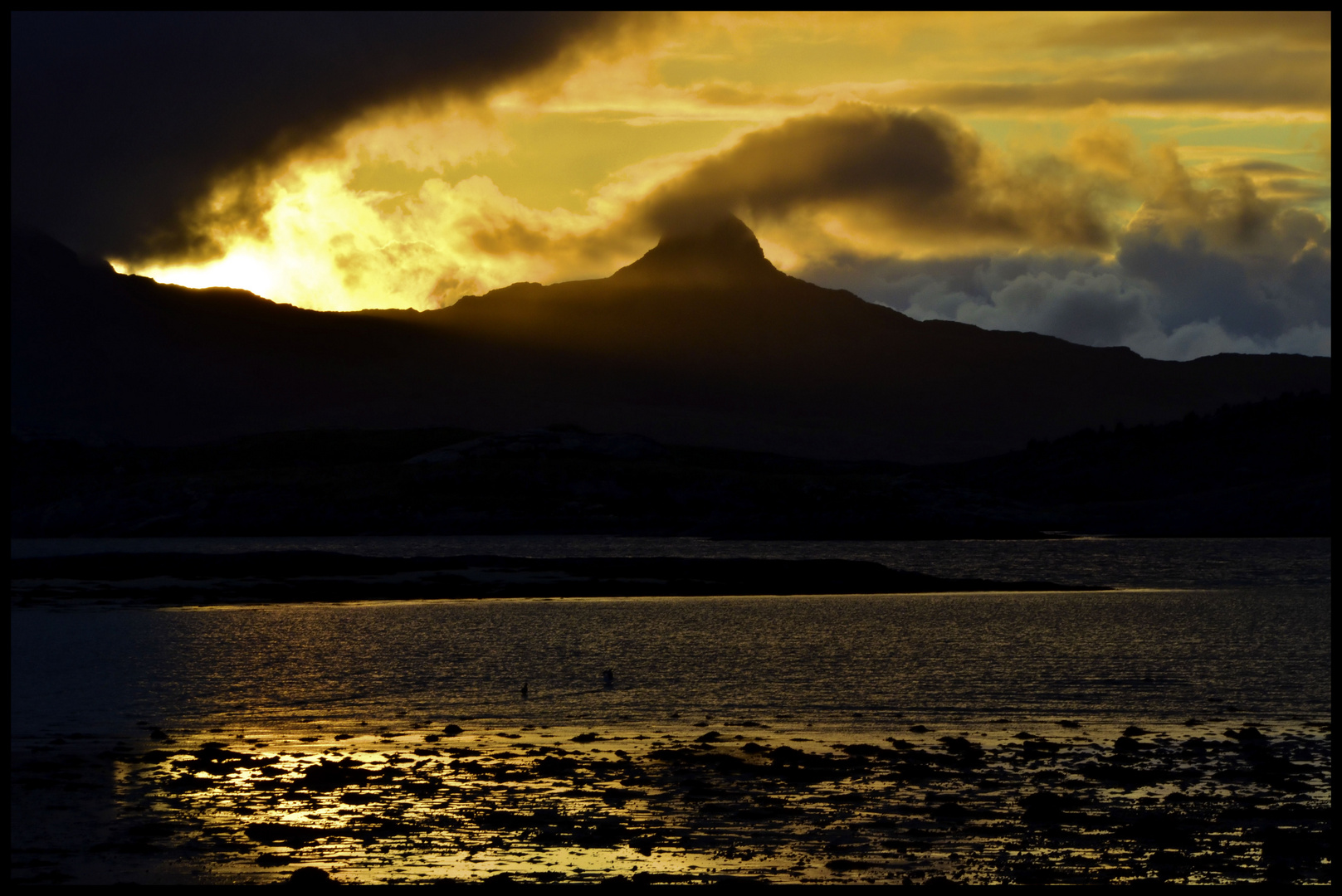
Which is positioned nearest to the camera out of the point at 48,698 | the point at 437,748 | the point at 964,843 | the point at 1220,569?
the point at 964,843

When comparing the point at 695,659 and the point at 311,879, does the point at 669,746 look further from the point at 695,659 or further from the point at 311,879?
the point at 695,659

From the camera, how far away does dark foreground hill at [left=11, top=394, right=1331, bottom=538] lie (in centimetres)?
14412

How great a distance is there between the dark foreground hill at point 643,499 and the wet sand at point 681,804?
112 m

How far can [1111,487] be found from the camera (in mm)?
182125

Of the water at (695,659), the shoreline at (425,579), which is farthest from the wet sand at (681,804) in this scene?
the shoreline at (425,579)

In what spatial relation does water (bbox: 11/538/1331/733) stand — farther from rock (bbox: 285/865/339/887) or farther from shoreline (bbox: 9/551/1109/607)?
rock (bbox: 285/865/339/887)

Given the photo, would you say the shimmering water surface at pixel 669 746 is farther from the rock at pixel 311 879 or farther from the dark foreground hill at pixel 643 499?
the dark foreground hill at pixel 643 499

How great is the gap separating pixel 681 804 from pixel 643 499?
437 feet

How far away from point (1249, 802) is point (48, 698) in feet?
84.0

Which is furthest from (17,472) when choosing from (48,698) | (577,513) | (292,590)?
(48,698)

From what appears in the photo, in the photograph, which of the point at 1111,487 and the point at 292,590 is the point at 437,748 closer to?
the point at 292,590

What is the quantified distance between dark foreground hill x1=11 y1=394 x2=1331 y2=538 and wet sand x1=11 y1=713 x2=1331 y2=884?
112050 mm

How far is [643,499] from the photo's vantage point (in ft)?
506

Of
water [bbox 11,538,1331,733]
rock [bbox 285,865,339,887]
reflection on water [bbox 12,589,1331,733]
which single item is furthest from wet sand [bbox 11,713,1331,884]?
reflection on water [bbox 12,589,1331,733]
